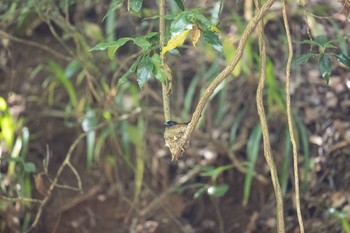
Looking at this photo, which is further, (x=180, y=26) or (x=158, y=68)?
(x=158, y=68)

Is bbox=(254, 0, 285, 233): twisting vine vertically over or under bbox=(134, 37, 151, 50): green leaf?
under

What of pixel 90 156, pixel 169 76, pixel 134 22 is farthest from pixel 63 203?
pixel 169 76

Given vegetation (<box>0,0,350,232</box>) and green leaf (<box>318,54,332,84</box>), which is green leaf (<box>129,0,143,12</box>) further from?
vegetation (<box>0,0,350,232</box>)

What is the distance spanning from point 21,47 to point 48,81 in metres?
0.24

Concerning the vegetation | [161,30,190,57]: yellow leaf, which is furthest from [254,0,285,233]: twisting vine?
the vegetation

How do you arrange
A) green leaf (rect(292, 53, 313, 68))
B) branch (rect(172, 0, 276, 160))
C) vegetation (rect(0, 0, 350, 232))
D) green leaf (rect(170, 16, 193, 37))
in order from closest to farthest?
green leaf (rect(170, 16, 193, 37)) < branch (rect(172, 0, 276, 160)) < green leaf (rect(292, 53, 313, 68)) < vegetation (rect(0, 0, 350, 232))

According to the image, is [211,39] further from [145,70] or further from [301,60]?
[301,60]

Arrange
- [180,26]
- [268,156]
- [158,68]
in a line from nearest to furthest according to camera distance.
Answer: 1. [180,26]
2. [158,68]
3. [268,156]

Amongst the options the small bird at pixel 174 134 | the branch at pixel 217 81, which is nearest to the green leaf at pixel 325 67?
the branch at pixel 217 81

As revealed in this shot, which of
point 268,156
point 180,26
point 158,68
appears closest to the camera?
point 180,26

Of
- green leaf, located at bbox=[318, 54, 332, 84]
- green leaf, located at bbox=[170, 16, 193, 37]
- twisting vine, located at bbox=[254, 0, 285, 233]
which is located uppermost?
green leaf, located at bbox=[170, 16, 193, 37]

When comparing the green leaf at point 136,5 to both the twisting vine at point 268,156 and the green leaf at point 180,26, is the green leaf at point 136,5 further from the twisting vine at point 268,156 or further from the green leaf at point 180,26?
the twisting vine at point 268,156

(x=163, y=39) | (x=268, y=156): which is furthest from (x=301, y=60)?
(x=163, y=39)

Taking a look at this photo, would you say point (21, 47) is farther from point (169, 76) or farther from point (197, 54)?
point (169, 76)
